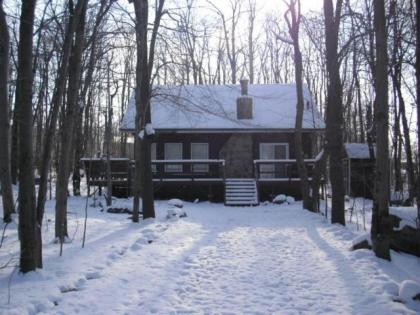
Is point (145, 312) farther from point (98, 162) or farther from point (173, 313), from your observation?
point (98, 162)

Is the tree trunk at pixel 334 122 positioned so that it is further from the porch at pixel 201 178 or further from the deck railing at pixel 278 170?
the deck railing at pixel 278 170

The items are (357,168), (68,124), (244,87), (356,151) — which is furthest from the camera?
(356,151)

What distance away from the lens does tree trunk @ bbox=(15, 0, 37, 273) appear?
672 centimetres

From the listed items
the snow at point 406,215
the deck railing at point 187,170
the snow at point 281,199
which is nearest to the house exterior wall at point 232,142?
the deck railing at point 187,170

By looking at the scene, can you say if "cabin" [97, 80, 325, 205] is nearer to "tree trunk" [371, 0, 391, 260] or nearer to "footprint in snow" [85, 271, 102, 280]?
"tree trunk" [371, 0, 391, 260]

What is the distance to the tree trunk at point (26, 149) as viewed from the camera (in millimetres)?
6719

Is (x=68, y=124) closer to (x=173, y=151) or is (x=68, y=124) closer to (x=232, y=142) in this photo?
(x=173, y=151)

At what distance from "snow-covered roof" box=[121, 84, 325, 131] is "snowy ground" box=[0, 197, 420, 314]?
12.5 meters

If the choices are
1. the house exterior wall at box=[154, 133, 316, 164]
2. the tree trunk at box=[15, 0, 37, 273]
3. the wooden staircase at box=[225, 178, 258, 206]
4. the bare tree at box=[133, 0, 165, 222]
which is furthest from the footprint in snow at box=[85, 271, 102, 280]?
the house exterior wall at box=[154, 133, 316, 164]

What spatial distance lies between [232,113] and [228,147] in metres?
1.89

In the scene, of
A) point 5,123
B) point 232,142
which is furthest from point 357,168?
point 5,123

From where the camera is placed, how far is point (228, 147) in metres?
25.8

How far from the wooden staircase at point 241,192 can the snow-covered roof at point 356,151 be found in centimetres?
719

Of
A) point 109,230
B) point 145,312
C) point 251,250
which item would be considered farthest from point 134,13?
point 145,312
